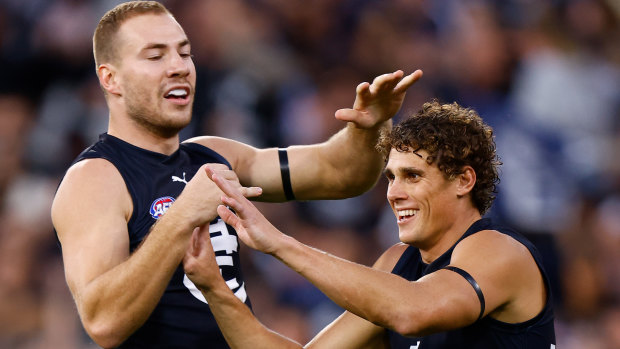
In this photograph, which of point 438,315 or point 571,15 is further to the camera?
point 571,15

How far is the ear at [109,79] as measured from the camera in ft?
12.3

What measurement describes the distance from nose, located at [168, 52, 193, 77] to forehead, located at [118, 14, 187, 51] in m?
0.07

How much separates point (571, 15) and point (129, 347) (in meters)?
5.34

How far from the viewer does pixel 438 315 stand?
10.0 ft

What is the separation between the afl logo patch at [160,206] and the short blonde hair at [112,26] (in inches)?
26.6

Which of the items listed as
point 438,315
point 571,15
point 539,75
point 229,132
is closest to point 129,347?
point 438,315

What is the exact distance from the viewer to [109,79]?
3783mm

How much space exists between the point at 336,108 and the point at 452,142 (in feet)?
11.3

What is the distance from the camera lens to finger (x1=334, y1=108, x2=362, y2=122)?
3998 millimetres

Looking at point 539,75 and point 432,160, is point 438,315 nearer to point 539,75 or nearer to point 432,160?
point 432,160

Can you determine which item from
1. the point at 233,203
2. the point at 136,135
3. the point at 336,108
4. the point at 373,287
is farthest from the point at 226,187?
the point at 336,108

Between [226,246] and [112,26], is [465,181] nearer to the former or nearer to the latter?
[226,246]

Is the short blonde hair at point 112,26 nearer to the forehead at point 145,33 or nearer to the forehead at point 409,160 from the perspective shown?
the forehead at point 145,33

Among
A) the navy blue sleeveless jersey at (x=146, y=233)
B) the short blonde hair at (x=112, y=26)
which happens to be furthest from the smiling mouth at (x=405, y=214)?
the short blonde hair at (x=112, y=26)
